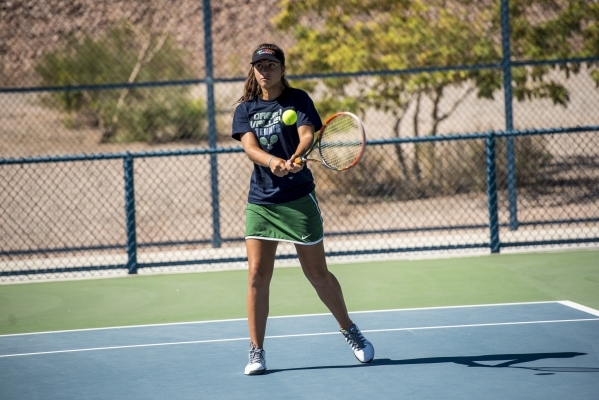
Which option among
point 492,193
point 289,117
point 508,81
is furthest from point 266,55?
point 508,81

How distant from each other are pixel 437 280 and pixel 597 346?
9.34 feet

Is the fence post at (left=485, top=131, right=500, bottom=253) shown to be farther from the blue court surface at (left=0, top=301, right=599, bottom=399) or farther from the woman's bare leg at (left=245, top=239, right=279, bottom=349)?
the woman's bare leg at (left=245, top=239, right=279, bottom=349)

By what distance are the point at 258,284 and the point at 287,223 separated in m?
0.40

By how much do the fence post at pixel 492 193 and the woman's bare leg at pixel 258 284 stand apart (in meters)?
4.69

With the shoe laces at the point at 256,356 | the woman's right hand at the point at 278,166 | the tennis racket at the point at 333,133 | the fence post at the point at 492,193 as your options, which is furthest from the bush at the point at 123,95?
the woman's right hand at the point at 278,166

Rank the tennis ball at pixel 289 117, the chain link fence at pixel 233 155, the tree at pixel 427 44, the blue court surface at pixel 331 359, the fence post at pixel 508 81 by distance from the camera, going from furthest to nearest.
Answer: the tree at pixel 427 44, the fence post at pixel 508 81, the chain link fence at pixel 233 155, the tennis ball at pixel 289 117, the blue court surface at pixel 331 359

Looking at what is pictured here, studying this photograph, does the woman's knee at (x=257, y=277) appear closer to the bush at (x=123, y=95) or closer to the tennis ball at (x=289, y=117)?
the tennis ball at (x=289, y=117)

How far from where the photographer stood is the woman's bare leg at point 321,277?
5.75 metres

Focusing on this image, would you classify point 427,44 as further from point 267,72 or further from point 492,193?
point 267,72

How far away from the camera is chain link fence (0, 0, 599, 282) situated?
1048 centimetres

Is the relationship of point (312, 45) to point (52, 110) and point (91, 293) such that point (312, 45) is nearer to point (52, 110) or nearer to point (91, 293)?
point (91, 293)

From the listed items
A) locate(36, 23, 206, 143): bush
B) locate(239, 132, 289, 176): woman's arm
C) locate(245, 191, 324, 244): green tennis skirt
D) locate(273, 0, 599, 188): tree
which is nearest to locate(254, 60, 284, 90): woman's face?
locate(239, 132, 289, 176): woman's arm

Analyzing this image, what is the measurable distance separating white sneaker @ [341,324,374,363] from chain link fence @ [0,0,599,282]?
1727mm

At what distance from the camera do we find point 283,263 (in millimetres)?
10023
